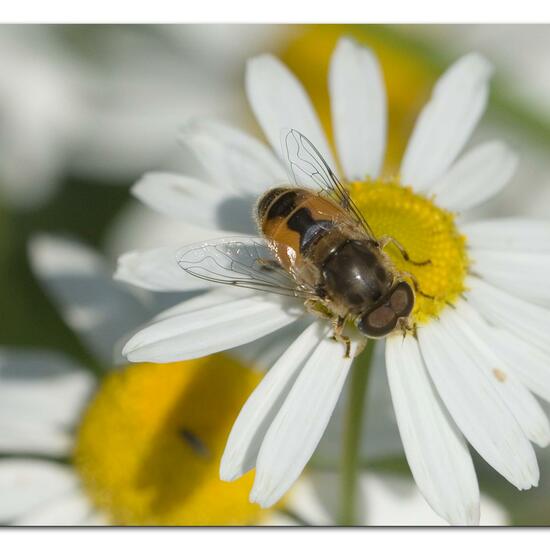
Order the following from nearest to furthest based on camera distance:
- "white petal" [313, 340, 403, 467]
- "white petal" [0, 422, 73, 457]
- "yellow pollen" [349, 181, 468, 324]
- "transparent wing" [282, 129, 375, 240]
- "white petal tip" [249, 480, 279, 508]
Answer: "white petal tip" [249, 480, 279, 508]
"yellow pollen" [349, 181, 468, 324]
"transparent wing" [282, 129, 375, 240]
"white petal" [313, 340, 403, 467]
"white petal" [0, 422, 73, 457]

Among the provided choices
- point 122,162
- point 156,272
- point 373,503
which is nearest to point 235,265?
point 156,272

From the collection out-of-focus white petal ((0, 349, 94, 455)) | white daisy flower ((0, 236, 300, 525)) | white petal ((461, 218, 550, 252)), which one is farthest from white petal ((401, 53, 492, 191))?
out-of-focus white petal ((0, 349, 94, 455))

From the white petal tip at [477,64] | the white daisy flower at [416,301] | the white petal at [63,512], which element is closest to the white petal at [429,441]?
the white daisy flower at [416,301]

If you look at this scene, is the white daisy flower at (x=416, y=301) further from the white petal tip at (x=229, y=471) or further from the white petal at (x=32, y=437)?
the white petal at (x=32, y=437)

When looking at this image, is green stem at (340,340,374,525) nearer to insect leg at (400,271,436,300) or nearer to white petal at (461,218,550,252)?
insect leg at (400,271,436,300)

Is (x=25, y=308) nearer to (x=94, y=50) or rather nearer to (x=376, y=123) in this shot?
(x=94, y=50)

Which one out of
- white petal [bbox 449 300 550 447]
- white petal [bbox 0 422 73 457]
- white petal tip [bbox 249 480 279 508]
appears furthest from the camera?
white petal [bbox 0 422 73 457]
